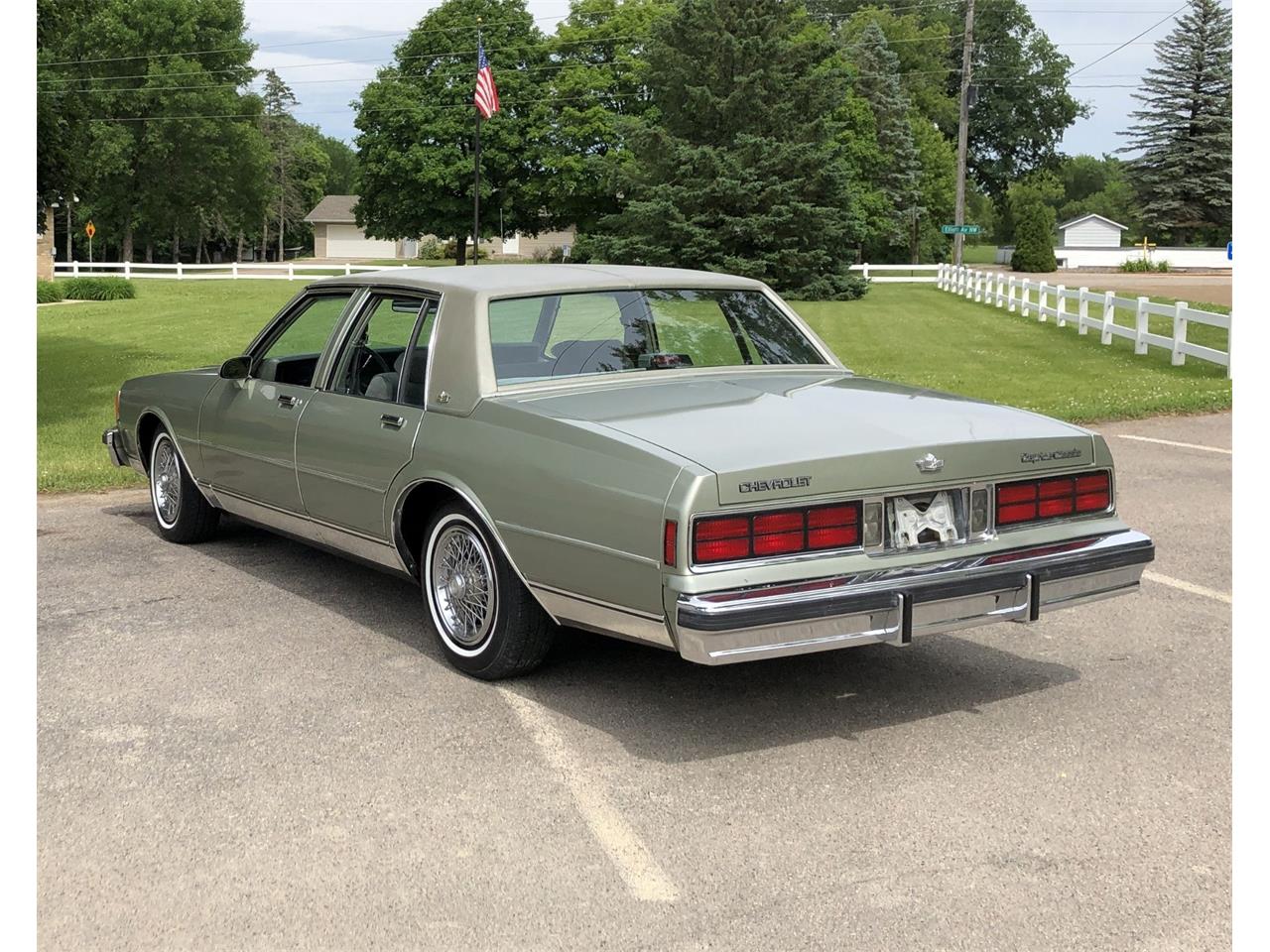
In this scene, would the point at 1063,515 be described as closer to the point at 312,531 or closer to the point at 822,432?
the point at 822,432

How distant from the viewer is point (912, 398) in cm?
558

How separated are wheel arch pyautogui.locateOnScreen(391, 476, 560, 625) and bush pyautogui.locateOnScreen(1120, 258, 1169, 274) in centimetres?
6350

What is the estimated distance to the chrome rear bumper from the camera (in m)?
4.40

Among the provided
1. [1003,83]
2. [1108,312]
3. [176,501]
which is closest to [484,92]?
[1108,312]

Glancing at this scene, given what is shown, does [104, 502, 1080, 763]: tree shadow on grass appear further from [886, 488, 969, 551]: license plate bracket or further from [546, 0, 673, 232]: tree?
[546, 0, 673, 232]: tree

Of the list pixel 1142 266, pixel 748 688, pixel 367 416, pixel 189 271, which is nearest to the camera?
pixel 748 688

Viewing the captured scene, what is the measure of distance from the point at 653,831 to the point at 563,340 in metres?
2.39

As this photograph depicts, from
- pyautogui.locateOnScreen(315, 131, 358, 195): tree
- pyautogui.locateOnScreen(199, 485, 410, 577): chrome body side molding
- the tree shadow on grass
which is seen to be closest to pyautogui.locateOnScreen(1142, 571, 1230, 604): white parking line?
the tree shadow on grass

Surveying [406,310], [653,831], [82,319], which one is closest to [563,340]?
[406,310]

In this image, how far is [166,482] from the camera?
7988mm

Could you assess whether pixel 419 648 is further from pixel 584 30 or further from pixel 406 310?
pixel 584 30

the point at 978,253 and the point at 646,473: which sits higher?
the point at 978,253

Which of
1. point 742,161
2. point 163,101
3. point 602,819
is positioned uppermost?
point 163,101

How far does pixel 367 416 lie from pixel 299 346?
1079mm
